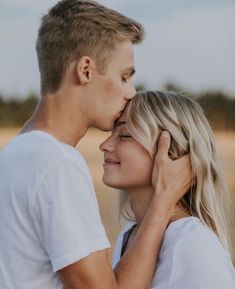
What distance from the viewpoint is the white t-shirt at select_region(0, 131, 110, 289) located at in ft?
6.84

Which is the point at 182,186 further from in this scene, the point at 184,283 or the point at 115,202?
the point at 115,202

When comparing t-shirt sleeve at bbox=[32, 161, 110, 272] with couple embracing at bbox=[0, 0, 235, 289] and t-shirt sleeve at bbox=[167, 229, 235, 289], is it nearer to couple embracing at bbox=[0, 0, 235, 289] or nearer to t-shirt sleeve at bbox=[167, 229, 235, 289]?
couple embracing at bbox=[0, 0, 235, 289]

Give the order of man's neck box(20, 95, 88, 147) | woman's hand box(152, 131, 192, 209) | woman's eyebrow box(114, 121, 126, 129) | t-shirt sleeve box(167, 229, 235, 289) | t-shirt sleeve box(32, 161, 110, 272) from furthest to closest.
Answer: woman's eyebrow box(114, 121, 126, 129) → woman's hand box(152, 131, 192, 209) → t-shirt sleeve box(167, 229, 235, 289) → man's neck box(20, 95, 88, 147) → t-shirt sleeve box(32, 161, 110, 272)

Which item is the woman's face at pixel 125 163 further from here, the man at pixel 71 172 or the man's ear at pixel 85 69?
the man's ear at pixel 85 69

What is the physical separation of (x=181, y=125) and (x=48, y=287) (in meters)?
0.77

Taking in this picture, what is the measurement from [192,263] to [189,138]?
46 cm

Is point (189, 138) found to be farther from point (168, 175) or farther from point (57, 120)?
point (57, 120)

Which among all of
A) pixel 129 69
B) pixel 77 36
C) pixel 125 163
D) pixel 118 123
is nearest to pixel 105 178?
pixel 125 163

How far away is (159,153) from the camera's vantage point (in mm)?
2584

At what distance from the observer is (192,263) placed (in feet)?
7.81

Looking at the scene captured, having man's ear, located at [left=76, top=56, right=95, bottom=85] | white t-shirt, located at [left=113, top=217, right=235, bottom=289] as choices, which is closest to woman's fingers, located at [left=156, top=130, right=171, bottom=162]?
white t-shirt, located at [left=113, top=217, right=235, bottom=289]

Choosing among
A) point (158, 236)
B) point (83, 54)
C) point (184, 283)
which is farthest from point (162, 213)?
point (83, 54)

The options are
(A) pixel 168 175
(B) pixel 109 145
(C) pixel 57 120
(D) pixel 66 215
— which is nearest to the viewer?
(D) pixel 66 215

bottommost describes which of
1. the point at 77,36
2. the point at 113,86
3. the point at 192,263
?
the point at 192,263
